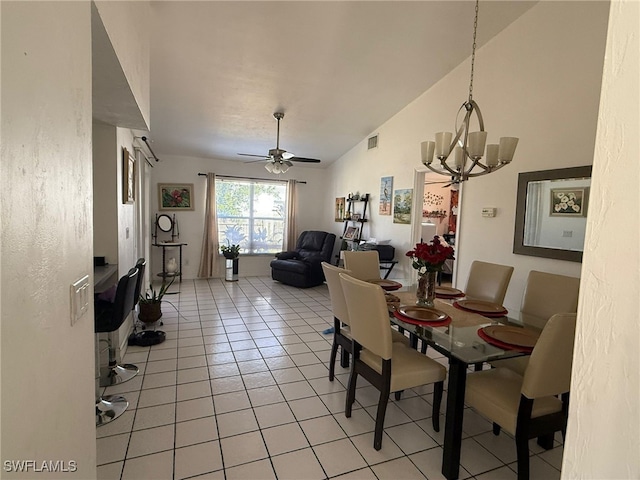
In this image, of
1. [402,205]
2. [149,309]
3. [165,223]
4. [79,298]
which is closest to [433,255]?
[79,298]

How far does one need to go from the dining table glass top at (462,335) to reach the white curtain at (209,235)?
487cm

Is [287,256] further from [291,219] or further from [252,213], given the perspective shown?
[252,213]

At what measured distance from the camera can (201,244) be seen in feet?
21.4

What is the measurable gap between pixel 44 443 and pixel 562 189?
342cm

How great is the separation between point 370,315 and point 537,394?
0.90m

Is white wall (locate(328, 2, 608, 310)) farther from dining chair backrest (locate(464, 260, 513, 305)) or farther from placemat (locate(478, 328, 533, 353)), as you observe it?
placemat (locate(478, 328, 533, 353))

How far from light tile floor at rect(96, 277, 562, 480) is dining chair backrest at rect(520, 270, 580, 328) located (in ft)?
2.62

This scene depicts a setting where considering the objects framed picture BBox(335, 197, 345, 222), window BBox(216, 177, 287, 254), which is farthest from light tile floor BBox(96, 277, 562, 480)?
window BBox(216, 177, 287, 254)

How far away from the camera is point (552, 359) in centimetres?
154

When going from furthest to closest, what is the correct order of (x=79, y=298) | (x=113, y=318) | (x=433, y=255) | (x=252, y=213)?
(x=252, y=213), (x=433, y=255), (x=113, y=318), (x=79, y=298)

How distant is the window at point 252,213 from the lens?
676 cm

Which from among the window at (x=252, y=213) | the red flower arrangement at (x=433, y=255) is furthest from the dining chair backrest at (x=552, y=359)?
the window at (x=252, y=213)

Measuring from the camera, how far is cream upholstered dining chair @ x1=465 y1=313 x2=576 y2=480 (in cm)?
151

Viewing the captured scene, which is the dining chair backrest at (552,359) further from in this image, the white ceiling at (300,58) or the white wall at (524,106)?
the white ceiling at (300,58)
